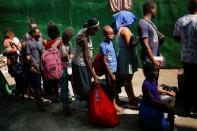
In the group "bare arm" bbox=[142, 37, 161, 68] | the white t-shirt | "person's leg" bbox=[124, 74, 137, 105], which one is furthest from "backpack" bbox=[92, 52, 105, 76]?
the white t-shirt

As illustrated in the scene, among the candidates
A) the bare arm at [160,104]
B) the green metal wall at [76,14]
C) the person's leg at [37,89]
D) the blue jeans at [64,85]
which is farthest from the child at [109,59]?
the green metal wall at [76,14]

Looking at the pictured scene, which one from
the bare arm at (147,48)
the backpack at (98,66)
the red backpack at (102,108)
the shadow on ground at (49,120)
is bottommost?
the shadow on ground at (49,120)

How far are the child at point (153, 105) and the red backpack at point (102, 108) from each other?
60 centimetres

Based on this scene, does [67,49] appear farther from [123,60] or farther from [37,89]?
[123,60]

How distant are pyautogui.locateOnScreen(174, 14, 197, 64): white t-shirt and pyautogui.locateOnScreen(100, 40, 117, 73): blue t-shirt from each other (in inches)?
45.2

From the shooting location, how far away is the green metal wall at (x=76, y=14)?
925 centimetres

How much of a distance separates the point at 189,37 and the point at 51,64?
2438 millimetres

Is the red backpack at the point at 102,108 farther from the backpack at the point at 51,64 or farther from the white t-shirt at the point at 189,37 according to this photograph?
the white t-shirt at the point at 189,37

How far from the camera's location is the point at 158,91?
5820 mm

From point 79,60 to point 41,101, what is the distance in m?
1.30

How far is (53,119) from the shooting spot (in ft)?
21.9

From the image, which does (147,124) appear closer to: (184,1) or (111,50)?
(111,50)

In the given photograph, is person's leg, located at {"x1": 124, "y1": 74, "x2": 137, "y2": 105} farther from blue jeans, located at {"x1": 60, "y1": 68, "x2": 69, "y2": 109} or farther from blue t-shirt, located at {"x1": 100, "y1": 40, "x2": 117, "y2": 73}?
blue jeans, located at {"x1": 60, "y1": 68, "x2": 69, "y2": 109}

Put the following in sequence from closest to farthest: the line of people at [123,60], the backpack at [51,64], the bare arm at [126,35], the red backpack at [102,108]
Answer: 1. the line of people at [123,60]
2. the red backpack at [102,108]
3. the bare arm at [126,35]
4. the backpack at [51,64]
